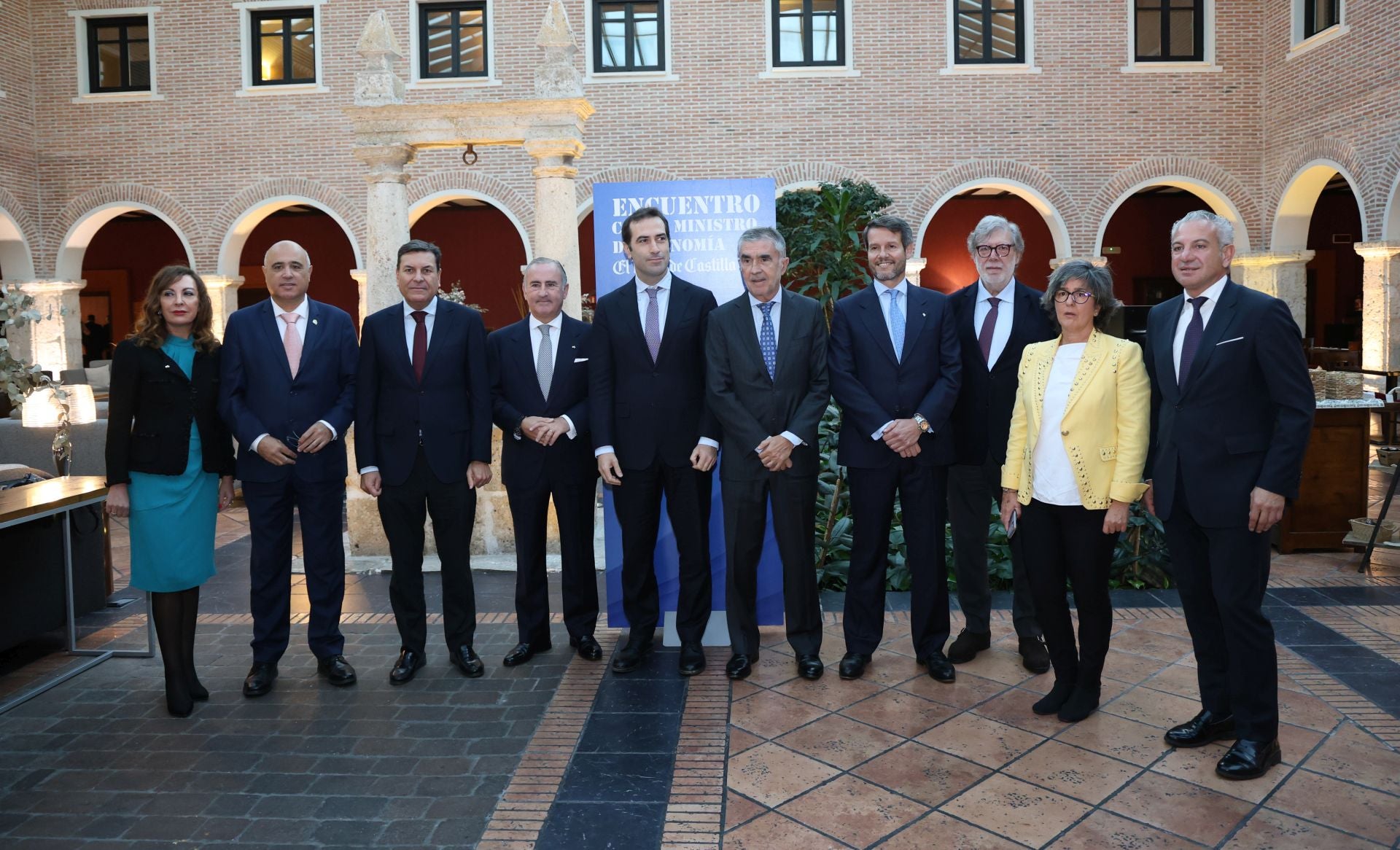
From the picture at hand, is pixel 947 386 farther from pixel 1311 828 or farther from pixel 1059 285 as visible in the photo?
pixel 1311 828

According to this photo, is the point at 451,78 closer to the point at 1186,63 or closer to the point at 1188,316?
the point at 1186,63

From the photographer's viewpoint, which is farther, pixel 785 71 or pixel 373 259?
pixel 785 71

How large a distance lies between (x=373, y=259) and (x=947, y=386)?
4021mm

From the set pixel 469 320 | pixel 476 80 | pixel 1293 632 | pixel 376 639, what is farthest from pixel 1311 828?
pixel 476 80

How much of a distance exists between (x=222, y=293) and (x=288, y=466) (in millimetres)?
12409

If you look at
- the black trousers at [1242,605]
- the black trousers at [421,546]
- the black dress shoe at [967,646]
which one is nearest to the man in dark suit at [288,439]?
the black trousers at [421,546]

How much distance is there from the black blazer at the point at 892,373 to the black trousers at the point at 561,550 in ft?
3.88

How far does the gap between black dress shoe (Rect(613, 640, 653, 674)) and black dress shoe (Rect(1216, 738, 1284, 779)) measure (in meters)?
2.26

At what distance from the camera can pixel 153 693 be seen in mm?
4441

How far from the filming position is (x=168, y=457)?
13.7 ft

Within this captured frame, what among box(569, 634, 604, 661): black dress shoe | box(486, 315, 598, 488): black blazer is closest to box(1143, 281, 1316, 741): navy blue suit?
box(486, 315, 598, 488): black blazer

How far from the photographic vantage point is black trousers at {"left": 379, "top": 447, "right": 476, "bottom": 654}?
455cm

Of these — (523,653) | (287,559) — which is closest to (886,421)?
(523,653)

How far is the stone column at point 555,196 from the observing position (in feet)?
22.2
